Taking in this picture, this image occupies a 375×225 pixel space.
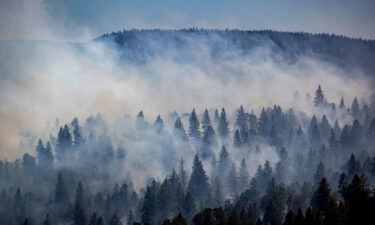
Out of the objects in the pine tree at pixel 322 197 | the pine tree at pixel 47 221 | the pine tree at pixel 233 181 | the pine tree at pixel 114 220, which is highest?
the pine tree at pixel 233 181

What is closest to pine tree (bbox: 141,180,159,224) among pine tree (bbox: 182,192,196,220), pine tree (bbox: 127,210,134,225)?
pine tree (bbox: 127,210,134,225)

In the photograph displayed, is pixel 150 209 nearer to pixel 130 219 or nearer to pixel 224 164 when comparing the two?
pixel 130 219

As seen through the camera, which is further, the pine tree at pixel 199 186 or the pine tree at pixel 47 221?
the pine tree at pixel 199 186

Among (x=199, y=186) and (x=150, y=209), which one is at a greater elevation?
(x=199, y=186)

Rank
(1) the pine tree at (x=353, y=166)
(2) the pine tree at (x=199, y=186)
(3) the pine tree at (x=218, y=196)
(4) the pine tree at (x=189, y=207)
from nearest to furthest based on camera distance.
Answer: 1. (4) the pine tree at (x=189, y=207)
2. (1) the pine tree at (x=353, y=166)
3. (3) the pine tree at (x=218, y=196)
4. (2) the pine tree at (x=199, y=186)

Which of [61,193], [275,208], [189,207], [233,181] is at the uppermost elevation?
[61,193]

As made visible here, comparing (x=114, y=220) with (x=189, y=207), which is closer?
(x=114, y=220)

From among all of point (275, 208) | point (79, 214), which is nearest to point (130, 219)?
point (79, 214)

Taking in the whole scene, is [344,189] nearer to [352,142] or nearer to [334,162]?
[334,162]

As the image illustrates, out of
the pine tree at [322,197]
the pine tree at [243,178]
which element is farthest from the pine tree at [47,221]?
the pine tree at [322,197]

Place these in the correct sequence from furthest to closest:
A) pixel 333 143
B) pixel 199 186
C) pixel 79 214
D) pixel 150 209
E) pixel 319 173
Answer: pixel 333 143 → pixel 199 186 → pixel 319 173 → pixel 79 214 → pixel 150 209

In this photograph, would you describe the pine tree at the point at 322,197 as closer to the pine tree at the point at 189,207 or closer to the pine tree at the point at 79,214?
the pine tree at the point at 189,207

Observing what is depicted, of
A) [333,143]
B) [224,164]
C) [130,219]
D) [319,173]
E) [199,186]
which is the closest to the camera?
[319,173]

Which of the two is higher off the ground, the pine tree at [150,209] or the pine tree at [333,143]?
the pine tree at [333,143]
